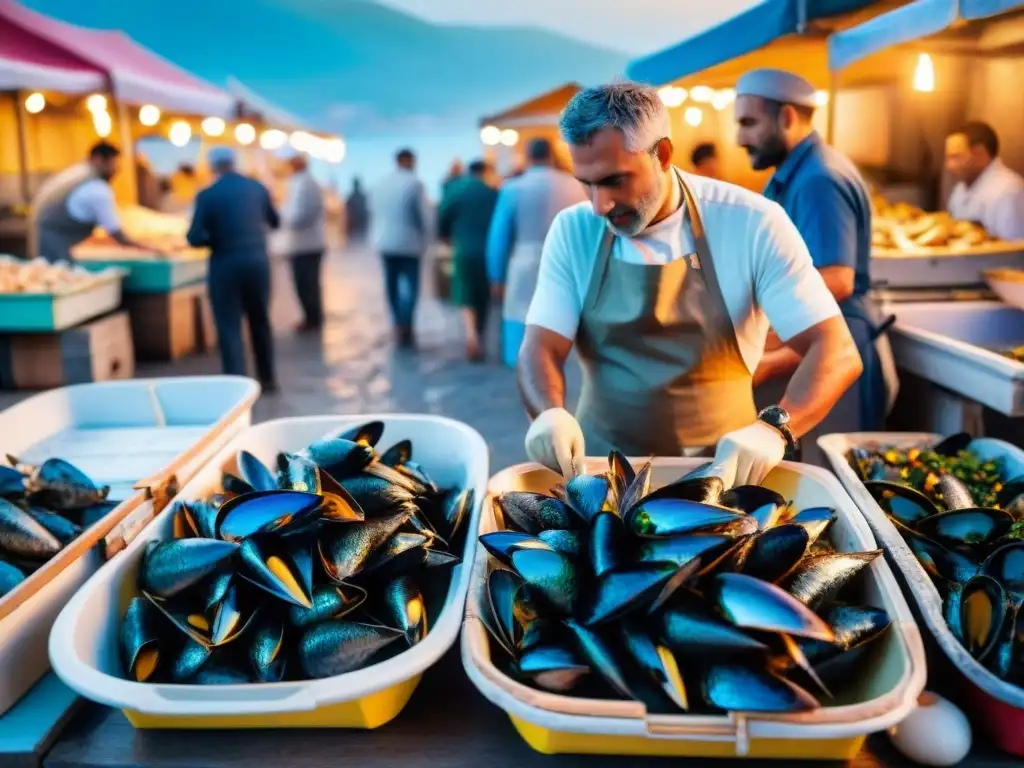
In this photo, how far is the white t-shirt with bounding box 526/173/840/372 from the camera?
6.58 feet

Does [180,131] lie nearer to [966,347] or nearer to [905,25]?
[905,25]

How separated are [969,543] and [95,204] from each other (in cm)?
668

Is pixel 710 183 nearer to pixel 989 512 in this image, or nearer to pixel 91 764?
pixel 989 512

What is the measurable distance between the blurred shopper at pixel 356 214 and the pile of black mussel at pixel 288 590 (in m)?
20.0

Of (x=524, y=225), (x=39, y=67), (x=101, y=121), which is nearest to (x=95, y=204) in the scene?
(x=39, y=67)

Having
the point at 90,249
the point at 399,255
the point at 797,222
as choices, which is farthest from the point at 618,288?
the point at 90,249

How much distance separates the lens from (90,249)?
293 inches

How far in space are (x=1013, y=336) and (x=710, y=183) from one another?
2427mm

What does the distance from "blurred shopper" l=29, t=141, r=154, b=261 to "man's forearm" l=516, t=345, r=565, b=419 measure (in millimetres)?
5551

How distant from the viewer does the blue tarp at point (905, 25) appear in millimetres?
2998

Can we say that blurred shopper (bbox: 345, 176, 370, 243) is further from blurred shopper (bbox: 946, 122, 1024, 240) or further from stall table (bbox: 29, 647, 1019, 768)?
stall table (bbox: 29, 647, 1019, 768)

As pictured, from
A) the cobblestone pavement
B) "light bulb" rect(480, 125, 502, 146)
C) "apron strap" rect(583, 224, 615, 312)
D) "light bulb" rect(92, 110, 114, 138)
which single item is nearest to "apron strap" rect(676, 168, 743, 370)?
"apron strap" rect(583, 224, 615, 312)

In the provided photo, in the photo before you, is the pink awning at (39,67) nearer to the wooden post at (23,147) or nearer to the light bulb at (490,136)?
the wooden post at (23,147)

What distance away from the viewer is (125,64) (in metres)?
9.92
